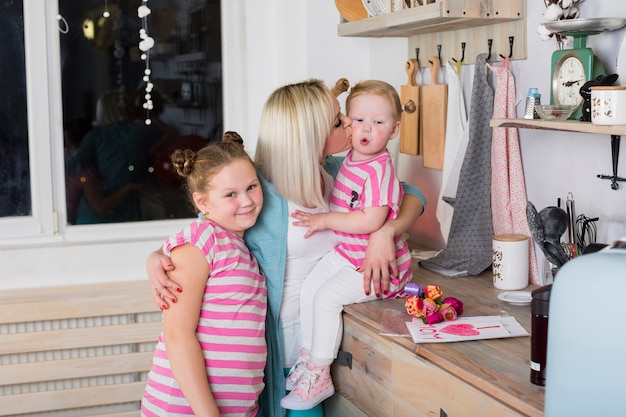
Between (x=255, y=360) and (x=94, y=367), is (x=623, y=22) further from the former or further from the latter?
(x=94, y=367)

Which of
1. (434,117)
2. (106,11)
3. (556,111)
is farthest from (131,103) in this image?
(556,111)

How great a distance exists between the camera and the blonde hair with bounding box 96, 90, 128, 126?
308cm

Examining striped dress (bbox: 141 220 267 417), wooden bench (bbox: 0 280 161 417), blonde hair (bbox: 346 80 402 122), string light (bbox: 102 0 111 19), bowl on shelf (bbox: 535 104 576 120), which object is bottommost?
wooden bench (bbox: 0 280 161 417)

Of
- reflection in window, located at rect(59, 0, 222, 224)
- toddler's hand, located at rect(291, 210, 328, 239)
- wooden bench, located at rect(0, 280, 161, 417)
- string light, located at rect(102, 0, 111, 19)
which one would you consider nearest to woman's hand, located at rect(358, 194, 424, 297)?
toddler's hand, located at rect(291, 210, 328, 239)

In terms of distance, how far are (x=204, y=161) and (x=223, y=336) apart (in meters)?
0.41

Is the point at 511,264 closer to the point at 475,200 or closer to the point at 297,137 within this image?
the point at 475,200

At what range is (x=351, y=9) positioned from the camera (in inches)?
112

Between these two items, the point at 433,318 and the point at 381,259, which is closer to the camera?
the point at 433,318

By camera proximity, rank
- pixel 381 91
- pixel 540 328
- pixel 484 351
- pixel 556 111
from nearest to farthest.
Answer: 1. pixel 540 328
2. pixel 484 351
3. pixel 556 111
4. pixel 381 91

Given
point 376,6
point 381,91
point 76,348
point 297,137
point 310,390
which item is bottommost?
point 76,348

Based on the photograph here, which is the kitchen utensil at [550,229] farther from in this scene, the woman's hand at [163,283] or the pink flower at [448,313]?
the woman's hand at [163,283]

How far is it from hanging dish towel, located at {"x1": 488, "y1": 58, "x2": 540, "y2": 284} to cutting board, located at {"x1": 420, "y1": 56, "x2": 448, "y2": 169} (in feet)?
0.96

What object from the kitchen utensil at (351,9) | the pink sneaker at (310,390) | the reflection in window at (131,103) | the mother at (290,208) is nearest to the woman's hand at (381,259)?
the mother at (290,208)

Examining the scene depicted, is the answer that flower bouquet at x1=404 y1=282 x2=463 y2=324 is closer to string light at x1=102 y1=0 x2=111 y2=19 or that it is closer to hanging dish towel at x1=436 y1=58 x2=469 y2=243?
hanging dish towel at x1=436 y1=58 x2=469 y2=243
